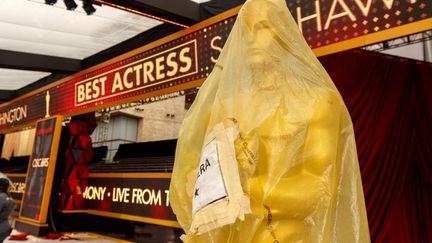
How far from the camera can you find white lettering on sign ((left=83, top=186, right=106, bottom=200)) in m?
6.09

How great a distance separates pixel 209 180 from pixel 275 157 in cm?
15

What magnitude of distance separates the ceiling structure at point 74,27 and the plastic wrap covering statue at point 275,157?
2.85m

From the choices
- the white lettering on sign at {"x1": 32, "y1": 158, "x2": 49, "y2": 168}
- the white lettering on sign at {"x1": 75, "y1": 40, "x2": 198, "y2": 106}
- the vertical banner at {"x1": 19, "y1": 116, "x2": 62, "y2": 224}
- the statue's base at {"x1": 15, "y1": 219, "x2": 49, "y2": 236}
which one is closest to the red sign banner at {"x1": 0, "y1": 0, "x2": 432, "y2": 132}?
the white lettering on sign at {"x1": 75, "y1": 40, "x2": 198, "y2": 106}

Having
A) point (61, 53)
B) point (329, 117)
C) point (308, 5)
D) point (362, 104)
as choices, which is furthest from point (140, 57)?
point (329, 117)

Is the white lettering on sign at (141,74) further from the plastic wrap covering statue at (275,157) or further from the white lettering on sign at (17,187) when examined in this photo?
the white lettering on sign at (17,187)

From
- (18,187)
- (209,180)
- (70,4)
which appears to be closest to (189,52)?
(70,4)

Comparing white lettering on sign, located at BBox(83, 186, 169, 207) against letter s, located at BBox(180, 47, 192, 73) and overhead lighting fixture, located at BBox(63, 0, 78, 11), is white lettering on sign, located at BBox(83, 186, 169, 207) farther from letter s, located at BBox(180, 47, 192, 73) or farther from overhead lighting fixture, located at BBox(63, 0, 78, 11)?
overhead lighting fixture, located at BBox(63, 0, 78, 11)

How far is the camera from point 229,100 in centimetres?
83

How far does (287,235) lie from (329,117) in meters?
0.28

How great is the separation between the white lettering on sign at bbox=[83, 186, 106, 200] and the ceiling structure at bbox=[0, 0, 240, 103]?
85.5 inches

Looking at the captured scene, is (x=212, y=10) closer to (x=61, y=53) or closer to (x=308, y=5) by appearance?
(x=308, y=5)

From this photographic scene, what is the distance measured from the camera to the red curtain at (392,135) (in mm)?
3543

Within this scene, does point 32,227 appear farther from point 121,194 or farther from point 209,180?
point 209,180

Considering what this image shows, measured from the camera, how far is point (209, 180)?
0.75m
